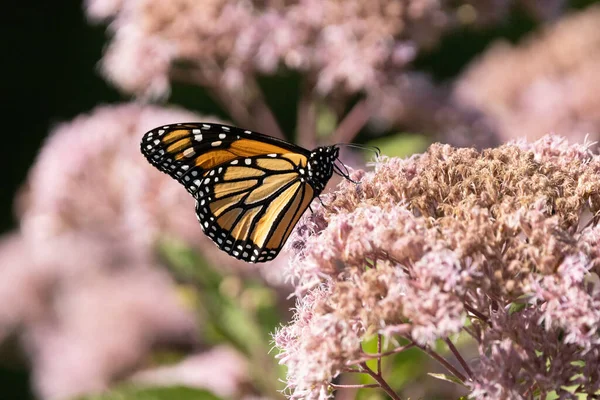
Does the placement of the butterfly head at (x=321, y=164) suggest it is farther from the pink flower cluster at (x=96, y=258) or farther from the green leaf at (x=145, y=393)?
the pink flower cluster at (x=96, y=258)

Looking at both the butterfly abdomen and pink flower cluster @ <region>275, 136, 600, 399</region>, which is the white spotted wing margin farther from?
pink flower cluster @ <region>275, 136, 600, 399</region>

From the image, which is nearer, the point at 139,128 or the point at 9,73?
the point at 139,128

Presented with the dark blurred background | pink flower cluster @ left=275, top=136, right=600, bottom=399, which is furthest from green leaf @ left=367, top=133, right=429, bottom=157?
the dark blurred background

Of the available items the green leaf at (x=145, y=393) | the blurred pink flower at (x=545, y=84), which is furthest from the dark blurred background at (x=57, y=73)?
the green leaf at (x=145, y=393)

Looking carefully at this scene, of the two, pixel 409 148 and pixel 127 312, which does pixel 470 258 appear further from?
pixel 127 312

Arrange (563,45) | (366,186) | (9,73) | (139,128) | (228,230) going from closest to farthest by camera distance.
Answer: (366,186) → (228,230) → (139,128) → (563,45) → (9,73)

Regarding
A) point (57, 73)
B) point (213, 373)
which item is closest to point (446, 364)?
point (213, 373)

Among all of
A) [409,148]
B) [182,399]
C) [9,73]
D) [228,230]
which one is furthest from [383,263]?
[9,73]
